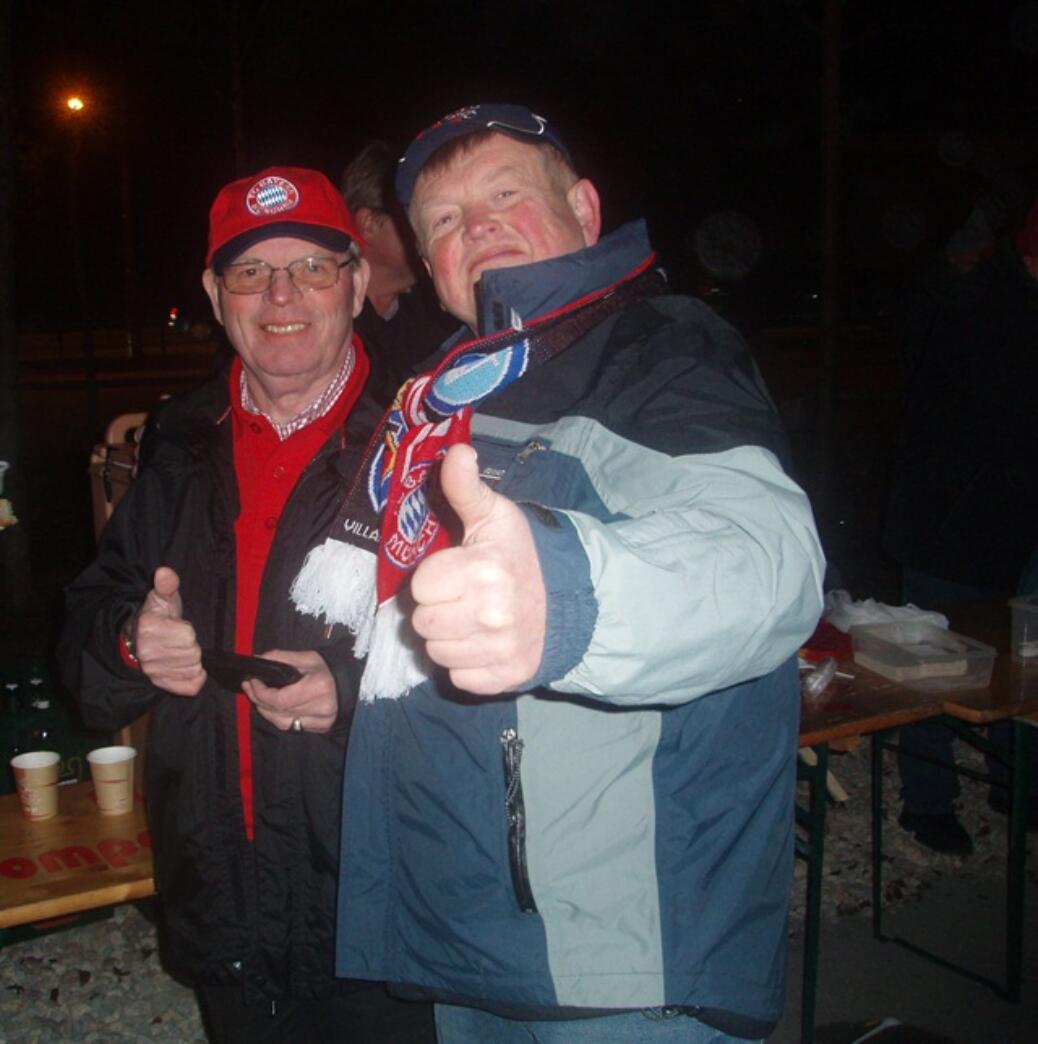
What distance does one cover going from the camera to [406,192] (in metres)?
1.86

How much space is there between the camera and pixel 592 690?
1.04 meters

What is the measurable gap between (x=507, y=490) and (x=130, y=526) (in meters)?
1.14

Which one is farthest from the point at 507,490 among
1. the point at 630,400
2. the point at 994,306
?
the point at 994,306

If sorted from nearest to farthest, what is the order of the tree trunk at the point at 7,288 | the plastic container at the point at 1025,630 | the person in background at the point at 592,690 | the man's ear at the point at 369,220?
1. the person in background at the point at 592,690
2. the man's ear at the point at 369,220
3. the plastic container at the point at 1025,630
4. the tree trunk at the point at 7,288

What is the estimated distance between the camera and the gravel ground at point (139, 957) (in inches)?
133

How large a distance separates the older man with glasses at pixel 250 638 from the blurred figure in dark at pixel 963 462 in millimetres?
2762

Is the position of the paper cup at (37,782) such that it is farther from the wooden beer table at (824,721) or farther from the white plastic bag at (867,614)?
the white plastic bag at (867,614)

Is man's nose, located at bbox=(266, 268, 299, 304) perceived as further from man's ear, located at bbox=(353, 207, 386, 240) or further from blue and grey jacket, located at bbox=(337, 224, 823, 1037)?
man's ear, located at bbox=(353, 207, 386, 240)

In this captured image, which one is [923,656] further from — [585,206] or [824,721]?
[585,206]

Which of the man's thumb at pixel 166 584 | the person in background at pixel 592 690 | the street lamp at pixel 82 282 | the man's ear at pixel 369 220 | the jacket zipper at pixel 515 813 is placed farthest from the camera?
the street lamp at pixel 82 282

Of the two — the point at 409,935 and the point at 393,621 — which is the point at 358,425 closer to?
the point at 393,621

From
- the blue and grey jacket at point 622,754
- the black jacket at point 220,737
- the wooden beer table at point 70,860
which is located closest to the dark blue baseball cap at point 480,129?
the blue and grey jacket at point 622,754

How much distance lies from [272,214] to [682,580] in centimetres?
148

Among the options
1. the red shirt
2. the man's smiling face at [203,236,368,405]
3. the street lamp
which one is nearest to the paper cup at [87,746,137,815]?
the red shirt
